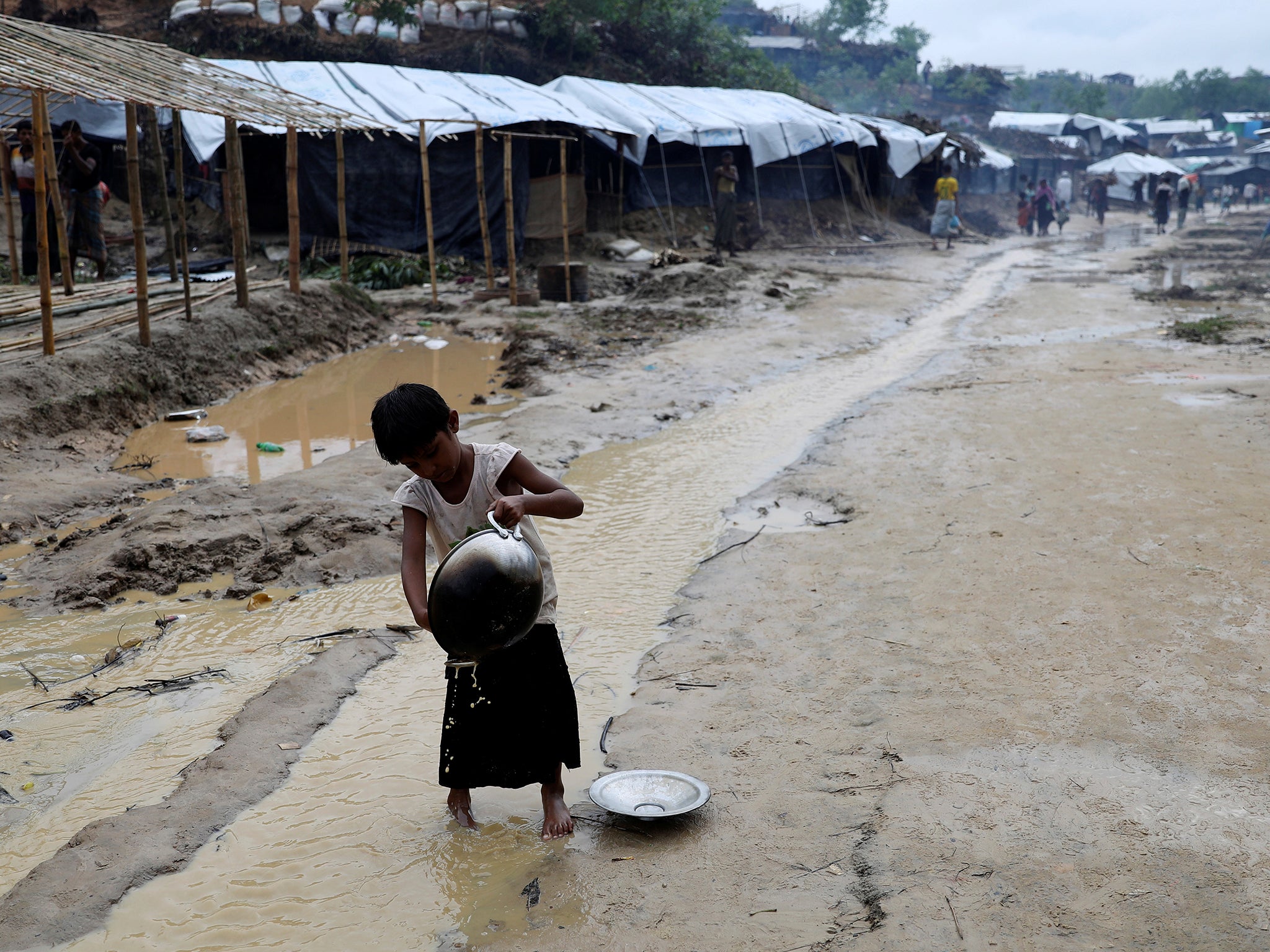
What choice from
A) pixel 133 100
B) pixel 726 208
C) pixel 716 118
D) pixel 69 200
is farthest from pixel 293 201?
pixel 716 118

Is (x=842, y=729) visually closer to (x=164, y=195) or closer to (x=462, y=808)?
(x=462, y=808)

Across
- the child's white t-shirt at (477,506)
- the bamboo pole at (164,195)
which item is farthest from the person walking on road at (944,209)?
the child's white t-shirt at (477,506)

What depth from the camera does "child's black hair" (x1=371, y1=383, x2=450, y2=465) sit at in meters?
2.09

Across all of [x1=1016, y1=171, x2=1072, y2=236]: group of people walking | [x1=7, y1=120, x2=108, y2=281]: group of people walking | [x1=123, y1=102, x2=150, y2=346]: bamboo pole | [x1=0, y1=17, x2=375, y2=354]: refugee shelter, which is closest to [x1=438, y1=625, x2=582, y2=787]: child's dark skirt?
[x1=0, y1=17, x2=375, y2=354]: refugee shelter

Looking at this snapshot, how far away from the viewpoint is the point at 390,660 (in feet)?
11.8

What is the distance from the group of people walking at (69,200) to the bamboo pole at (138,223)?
269cm

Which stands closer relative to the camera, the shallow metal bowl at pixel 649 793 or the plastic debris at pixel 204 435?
the shallow metal bowl at pixel 649 793

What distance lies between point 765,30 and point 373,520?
4778cm

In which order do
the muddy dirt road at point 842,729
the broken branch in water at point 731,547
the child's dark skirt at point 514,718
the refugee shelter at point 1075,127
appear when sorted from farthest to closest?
the refugee shelter at point 1075,127 → the broken branch in water at point 731,547 → the child's dark skirt at point 514,718 → the muddy dirt road at point 842,729

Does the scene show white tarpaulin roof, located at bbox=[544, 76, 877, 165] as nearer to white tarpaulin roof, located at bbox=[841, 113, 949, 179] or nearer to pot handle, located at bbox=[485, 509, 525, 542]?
white tarpaulin roof, located at bbox=[841, 113, 949, 179]

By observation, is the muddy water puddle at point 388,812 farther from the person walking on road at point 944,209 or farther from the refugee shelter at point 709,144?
the person walking on road at point 944,209

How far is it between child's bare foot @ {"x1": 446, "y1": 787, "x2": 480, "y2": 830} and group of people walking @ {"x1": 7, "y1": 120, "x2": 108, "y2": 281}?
9224mm

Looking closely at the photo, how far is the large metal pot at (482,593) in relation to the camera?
209 cm

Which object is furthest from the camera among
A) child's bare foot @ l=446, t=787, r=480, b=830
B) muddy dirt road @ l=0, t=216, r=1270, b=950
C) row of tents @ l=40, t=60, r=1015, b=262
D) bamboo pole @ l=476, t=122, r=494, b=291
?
row of tents @ l=40, t=60, r=1015, b=262
